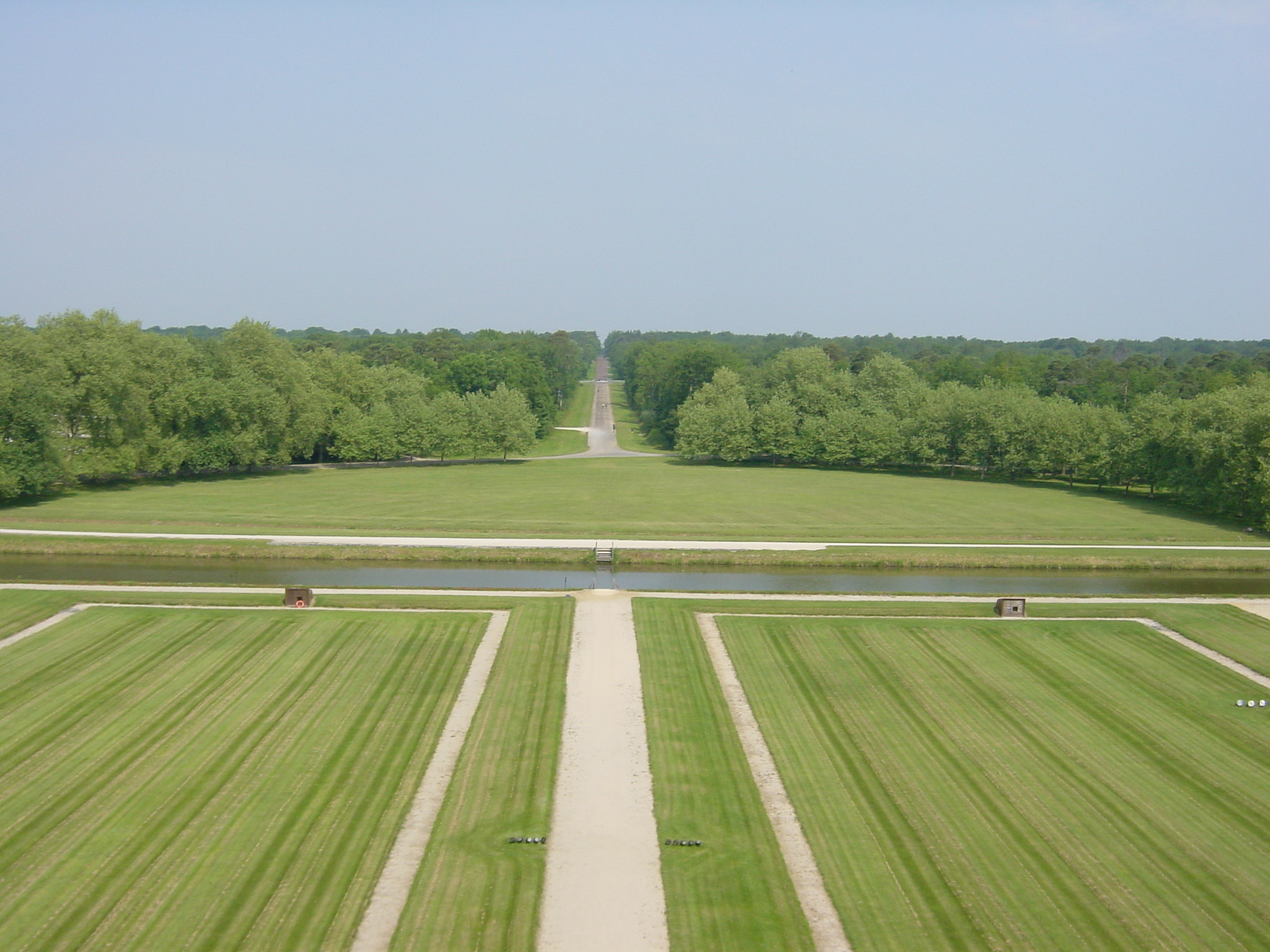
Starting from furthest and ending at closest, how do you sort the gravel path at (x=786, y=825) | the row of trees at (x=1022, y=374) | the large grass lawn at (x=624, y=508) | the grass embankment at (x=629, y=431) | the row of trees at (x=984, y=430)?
the row of trees at (x=1022, y=374) < the grass embankment at (x=629, y=431) < the row of trees at (x=984, y=430) < the large grass lawn at (x=624, y=508) < the gravel path at (x=786, y=825)

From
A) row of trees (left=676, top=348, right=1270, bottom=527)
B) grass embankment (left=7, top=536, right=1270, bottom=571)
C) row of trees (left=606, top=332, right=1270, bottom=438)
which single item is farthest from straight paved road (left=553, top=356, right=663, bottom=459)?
grass embankment (left=7, top=536, right=1270, bottom=571)

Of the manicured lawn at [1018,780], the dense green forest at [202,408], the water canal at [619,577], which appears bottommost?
the water canal at [619,577]

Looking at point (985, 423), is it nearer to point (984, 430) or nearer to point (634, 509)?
point (984, 430)

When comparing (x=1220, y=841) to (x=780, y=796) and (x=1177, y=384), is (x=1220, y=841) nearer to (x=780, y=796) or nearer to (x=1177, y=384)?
(x=780, y=796)

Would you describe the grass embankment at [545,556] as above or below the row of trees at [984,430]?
below

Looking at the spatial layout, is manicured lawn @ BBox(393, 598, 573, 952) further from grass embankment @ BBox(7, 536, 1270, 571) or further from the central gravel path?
grass embankment @ BBox(7, 536, 1270, 571)

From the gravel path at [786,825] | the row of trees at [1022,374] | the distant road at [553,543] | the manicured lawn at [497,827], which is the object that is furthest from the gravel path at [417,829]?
the row of trees at [1022,374]

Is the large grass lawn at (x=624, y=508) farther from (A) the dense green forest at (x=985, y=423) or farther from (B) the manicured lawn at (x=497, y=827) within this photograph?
(B) the manicured lawn at (x=497, y=827)

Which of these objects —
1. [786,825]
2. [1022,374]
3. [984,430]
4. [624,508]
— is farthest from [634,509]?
[1022,374]
